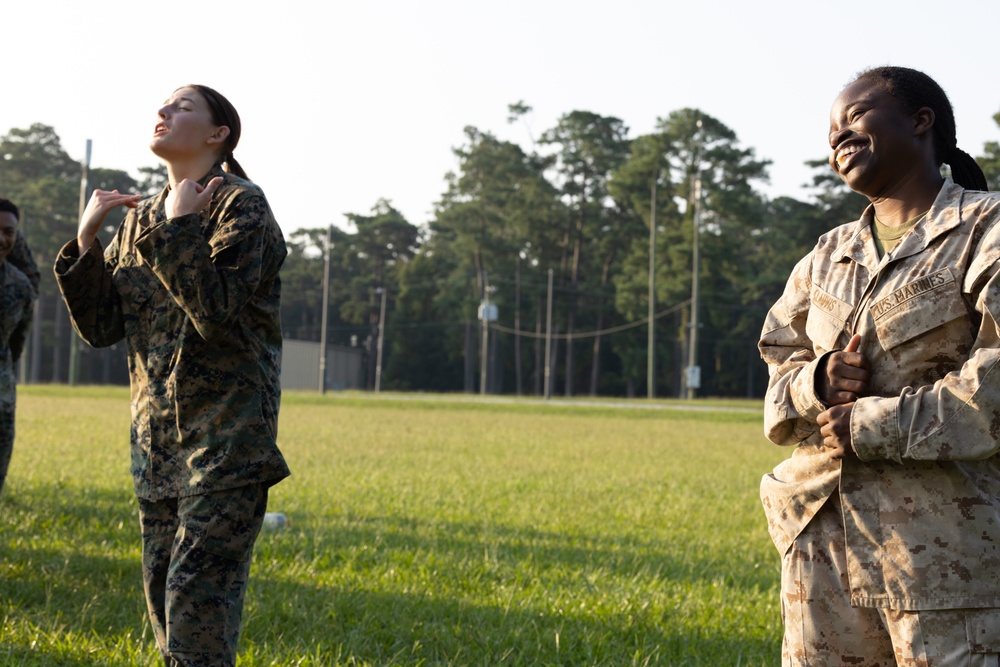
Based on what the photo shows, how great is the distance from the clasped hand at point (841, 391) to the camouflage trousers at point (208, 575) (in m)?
1.59

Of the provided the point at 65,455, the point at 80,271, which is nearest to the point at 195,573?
the point at 80,271

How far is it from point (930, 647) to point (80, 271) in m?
2.46

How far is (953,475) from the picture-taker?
7.54 ft

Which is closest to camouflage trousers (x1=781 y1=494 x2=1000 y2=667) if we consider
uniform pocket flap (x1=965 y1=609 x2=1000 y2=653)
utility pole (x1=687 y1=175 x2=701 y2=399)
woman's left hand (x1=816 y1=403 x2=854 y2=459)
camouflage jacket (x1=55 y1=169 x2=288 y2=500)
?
uniform pocket flap (x1=965 y1=609 x2=1000 y2=653)

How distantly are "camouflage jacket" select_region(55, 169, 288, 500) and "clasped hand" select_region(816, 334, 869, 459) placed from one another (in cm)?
151

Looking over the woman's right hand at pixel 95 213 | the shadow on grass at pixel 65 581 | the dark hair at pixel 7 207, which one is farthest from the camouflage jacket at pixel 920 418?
the dark hair at pixel 7 207

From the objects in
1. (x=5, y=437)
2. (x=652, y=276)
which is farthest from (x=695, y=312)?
(x=5, y=437)

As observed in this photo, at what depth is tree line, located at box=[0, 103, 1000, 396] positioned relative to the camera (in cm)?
5969

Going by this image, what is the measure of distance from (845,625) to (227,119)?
2.24m

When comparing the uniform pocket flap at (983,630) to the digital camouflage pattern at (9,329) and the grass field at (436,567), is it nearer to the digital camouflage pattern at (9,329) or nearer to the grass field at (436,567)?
the grass field at (436,567)

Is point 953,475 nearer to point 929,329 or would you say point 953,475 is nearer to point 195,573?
point 929,329

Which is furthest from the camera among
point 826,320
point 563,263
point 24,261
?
point 563,263

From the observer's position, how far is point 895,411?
7.45 feet

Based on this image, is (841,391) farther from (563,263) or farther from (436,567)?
(563,263)
